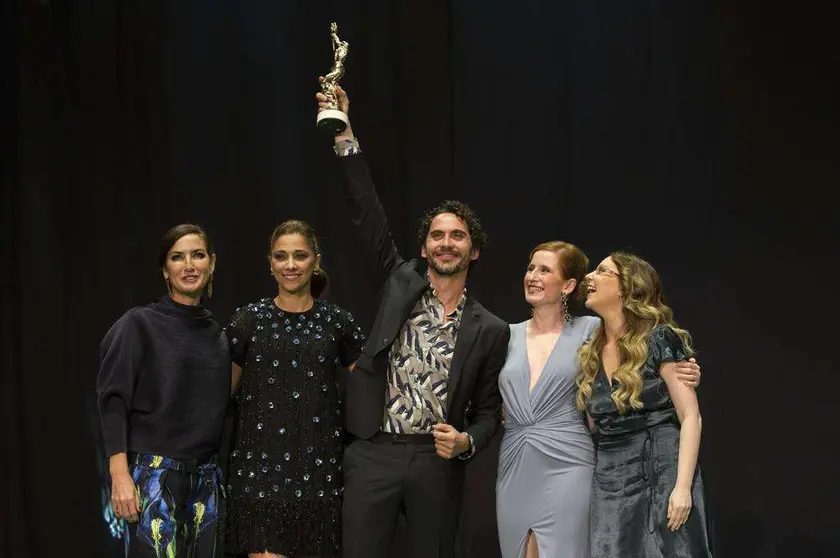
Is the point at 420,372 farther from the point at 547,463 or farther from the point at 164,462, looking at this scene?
the point at 164,462

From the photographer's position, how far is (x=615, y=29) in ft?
13.5

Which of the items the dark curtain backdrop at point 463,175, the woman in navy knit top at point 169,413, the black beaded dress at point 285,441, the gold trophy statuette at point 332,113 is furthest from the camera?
the dark curtain backdrop at point 463,175

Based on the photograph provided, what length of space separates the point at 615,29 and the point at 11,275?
9.91 ft

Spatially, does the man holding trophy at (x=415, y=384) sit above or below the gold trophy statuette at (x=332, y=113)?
below

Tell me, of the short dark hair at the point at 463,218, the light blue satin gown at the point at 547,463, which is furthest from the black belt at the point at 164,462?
the short dark hair at the point at 463,218

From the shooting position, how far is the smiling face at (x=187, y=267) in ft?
9.79

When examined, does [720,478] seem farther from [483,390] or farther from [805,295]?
[483,390]

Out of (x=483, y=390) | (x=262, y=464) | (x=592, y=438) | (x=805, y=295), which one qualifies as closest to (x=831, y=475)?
(x=805, y=295)

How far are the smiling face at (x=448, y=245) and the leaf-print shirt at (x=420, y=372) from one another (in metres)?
0.15

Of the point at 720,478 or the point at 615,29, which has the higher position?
the point at 615,29

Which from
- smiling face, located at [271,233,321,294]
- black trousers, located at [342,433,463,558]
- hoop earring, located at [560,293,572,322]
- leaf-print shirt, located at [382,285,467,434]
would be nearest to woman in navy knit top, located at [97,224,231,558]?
smiling face, located at [271,233,321,294]

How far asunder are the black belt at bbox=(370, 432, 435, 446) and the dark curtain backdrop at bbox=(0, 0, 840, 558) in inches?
48.6

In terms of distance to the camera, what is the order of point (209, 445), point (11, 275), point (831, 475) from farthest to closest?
point (11, 275) → point (831, 475) → point (209, 445)

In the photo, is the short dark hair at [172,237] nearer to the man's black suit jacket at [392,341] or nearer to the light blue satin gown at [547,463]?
the man's black suit jacket at [392,341]
